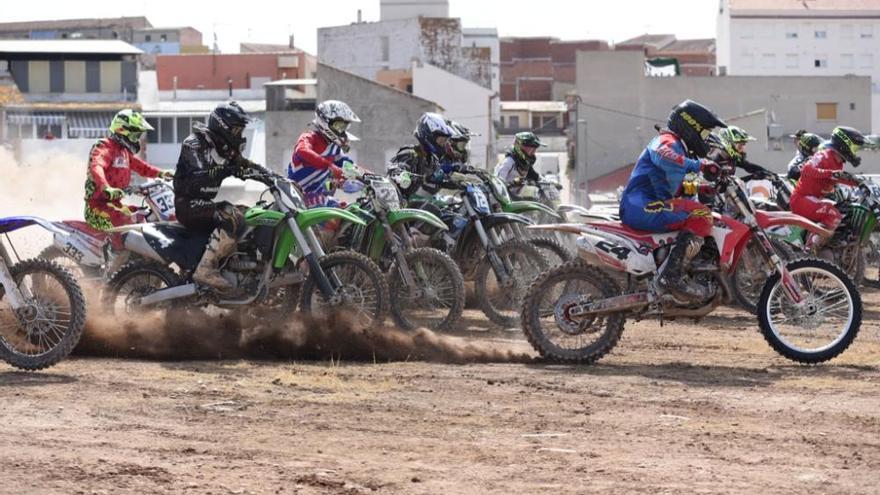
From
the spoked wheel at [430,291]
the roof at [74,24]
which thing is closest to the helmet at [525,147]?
the spoked wheel at [430,291]

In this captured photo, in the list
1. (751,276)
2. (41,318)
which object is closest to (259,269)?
(41,318)

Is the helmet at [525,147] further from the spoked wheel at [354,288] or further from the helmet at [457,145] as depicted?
the spoked wheel at [354,288]

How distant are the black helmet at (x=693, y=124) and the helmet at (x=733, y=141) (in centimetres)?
323

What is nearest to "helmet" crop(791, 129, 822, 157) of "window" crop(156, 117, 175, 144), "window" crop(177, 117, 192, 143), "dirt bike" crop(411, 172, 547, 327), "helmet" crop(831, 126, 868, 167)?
"helmet" crop(831, 126, 868, 167)

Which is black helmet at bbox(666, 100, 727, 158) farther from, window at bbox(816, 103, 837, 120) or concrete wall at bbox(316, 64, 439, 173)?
window at bbox(816, 103, 837, 120)

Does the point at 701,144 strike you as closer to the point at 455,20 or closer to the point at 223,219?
the point at 223,219

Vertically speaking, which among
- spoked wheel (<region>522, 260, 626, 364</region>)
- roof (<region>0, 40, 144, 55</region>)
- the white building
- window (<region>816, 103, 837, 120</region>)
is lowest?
spoked wheel (<region>522, 260, 626, 364</region>)

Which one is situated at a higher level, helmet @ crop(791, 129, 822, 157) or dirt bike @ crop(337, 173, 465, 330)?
helmet @ crop(791, 129, 822, 157)

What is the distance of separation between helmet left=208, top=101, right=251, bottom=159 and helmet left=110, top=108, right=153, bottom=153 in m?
2.71

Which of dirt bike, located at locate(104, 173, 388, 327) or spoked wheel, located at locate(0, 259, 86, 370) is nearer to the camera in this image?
spoked wheel, located at locate(0, 259, 86, 370)

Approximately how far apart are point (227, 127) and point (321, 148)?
296 cm

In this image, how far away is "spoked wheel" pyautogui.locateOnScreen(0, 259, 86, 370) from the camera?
10375 mm

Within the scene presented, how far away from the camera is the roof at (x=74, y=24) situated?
104000 mm

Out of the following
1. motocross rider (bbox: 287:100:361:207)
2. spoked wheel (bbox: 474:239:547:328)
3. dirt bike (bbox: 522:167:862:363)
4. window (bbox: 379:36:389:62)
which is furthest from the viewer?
window (bbox: 379:36:389:62)
